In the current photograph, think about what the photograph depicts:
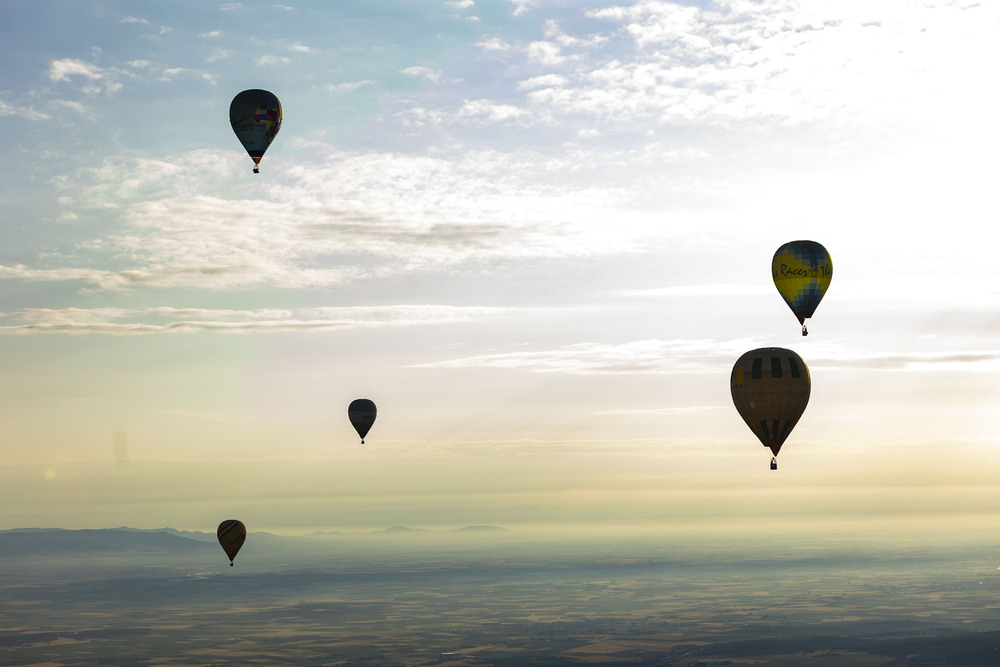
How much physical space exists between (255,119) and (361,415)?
46.9m

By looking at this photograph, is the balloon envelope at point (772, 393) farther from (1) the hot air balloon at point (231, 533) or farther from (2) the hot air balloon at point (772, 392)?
(1) the hot air balloon at point (231, 533)

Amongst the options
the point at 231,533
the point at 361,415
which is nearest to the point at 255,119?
the point at 361,415

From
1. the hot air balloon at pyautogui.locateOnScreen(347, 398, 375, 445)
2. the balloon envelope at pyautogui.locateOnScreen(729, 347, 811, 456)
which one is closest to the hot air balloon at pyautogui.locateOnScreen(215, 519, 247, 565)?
the hot air balloon at pyautogui.locateOnScreen(347, 398, 375, 445)

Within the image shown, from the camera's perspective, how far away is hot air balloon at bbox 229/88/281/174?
8944cm

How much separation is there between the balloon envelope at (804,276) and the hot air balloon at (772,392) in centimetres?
423

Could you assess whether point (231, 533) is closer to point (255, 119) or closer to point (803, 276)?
point (255, 119)

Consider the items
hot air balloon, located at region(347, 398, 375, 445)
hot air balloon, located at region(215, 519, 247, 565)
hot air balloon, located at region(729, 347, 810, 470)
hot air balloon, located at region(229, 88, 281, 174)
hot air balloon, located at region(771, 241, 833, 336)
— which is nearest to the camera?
hot air balloon, located at region(729, 347, 810, 470)

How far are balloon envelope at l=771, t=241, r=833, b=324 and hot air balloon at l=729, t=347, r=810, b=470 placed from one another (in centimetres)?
423

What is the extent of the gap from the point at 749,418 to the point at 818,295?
38.6 ft

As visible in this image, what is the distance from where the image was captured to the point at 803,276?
79.9m

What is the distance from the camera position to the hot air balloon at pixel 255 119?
293 feet

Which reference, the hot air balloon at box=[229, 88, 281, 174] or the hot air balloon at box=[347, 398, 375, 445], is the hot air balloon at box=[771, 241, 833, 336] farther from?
the hot air balloon at box=[347, 398, 375, 445]

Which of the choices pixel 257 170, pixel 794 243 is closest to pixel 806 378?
pixel 794 243

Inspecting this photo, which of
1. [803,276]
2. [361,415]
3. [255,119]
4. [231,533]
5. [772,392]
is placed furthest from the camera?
[231,533]
